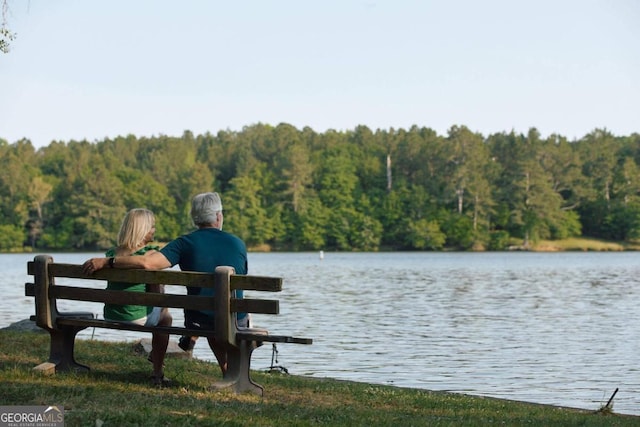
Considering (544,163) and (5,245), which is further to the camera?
(544,163)

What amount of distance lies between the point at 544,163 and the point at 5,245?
A: 6737 cm

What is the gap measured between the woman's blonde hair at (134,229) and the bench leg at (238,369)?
139cm

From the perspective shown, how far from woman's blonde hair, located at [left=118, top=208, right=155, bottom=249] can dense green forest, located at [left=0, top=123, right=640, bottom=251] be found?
109 m

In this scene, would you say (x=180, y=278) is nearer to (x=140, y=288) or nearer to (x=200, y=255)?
(x=200, y=255)

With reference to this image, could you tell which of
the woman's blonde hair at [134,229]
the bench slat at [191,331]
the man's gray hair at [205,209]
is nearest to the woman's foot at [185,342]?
the bench slat at [191,331]

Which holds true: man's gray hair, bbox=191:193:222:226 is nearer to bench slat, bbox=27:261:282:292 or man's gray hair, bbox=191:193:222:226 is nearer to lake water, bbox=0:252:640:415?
bench slat, bbox=27:261:282:292

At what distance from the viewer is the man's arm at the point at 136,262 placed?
9.38 metres

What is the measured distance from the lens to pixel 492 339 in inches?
938

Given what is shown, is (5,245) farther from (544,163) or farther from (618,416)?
(618,416)

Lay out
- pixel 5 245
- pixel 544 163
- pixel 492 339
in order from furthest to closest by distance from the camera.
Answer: pixel 544 163 < pixel 5 245 < pixel 492 339

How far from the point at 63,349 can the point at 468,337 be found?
15.3m

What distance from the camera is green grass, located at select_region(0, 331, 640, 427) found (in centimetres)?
811

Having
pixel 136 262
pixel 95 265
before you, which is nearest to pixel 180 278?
pixel 136 262

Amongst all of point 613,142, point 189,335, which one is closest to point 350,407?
point 189,335
